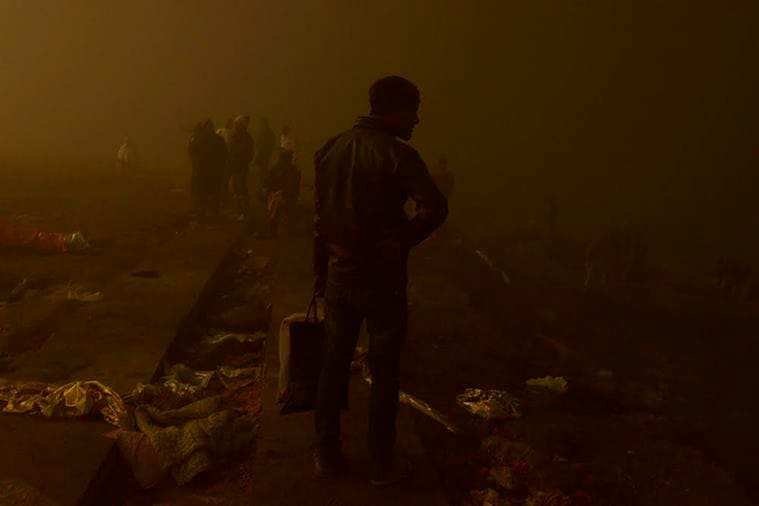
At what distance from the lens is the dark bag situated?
350 cm

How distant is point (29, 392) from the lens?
168 inches

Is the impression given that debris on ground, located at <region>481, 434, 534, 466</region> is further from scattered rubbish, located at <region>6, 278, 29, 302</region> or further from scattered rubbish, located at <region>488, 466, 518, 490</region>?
scattered rubbish, located at <region>6, 278, 29, 302</region>

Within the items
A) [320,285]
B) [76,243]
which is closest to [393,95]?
[320,285]

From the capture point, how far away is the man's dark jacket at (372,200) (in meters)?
2.86

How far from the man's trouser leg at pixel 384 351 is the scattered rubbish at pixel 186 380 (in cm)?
198

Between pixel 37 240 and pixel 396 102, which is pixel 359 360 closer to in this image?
pixel 396 102

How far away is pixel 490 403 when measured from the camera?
15.6 feet

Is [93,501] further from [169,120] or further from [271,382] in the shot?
[169,120]

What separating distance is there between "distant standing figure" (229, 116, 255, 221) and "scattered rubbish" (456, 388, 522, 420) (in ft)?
26.7

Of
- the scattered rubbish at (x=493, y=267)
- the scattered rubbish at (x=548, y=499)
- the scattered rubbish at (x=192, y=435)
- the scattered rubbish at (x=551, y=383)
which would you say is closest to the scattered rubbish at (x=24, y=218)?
the scattered rubbish at (x=493, y=267)

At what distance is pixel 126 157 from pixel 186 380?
557 inches

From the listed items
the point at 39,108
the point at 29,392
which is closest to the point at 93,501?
the point at 29,392

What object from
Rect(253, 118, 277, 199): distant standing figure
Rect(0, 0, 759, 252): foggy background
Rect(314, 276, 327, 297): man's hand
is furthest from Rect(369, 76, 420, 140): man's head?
Rect(0, 0, 759, 252): foggy background

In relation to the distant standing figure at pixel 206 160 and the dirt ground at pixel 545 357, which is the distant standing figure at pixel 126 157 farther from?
the distant standing figure at pixel 206 160
